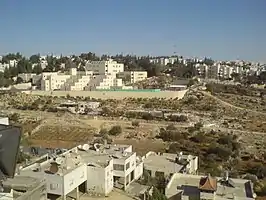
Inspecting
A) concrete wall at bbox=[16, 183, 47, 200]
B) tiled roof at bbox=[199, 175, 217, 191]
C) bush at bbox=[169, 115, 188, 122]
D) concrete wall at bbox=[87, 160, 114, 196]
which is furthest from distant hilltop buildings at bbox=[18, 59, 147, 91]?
concrete wall at bbox=[16, 183, 47, 200]

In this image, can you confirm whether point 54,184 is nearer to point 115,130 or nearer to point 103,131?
point 103,131

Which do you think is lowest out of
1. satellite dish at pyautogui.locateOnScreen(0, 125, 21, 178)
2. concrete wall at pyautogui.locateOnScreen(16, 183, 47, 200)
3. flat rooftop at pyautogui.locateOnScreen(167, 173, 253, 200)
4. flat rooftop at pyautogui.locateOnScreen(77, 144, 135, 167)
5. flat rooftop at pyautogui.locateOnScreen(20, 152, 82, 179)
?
flat rooftop at pyautogui.locateOnScreen(167, 173, 253, 200)

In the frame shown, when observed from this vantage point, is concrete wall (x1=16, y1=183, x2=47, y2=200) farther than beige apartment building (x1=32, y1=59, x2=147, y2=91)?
No

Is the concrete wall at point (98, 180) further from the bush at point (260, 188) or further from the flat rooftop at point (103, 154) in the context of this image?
the bush at point (260, 188)

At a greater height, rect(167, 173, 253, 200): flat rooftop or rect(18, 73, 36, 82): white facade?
rect(18, 73, 36, 82): white facade

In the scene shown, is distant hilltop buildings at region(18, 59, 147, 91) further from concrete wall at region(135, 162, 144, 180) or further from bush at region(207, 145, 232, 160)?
concrete wall at region(135, 162, 144, 180)

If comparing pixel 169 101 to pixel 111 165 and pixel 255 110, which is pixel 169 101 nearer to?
pixel 255 110
